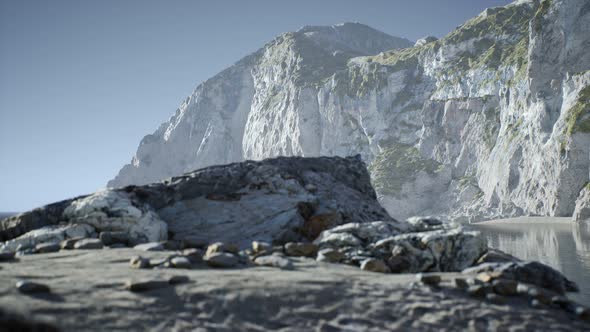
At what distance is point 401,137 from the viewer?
17212 centimetres

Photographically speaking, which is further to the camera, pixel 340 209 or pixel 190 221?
pixel 340 209

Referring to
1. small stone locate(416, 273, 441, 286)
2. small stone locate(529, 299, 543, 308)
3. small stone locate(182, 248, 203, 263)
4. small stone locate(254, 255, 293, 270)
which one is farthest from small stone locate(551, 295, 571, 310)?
small stone locate(182, 248, 203, 263)

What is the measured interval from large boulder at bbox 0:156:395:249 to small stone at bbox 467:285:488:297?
23.2 feet

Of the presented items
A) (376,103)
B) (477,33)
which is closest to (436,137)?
(376,103)

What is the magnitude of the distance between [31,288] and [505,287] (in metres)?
7.78

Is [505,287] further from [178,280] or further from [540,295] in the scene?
[178,280]

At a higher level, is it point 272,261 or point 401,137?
point 401,137

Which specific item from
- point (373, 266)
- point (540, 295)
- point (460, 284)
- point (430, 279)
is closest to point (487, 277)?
point (460, 284)

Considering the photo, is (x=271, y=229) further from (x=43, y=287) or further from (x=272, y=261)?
(x=43, y=287)

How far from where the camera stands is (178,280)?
7.01m

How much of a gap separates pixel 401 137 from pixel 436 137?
17.4 meters

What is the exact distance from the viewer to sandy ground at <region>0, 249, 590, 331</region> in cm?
577

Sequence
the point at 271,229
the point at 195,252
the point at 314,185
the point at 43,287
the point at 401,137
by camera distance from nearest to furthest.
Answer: the point at 43,287 → the point at 195,252 → the point at 271,229 → the point at 314,185 → the point at 401,137

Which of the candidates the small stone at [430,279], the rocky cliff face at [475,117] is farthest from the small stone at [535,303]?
the rocky cliff face at [475,117]
